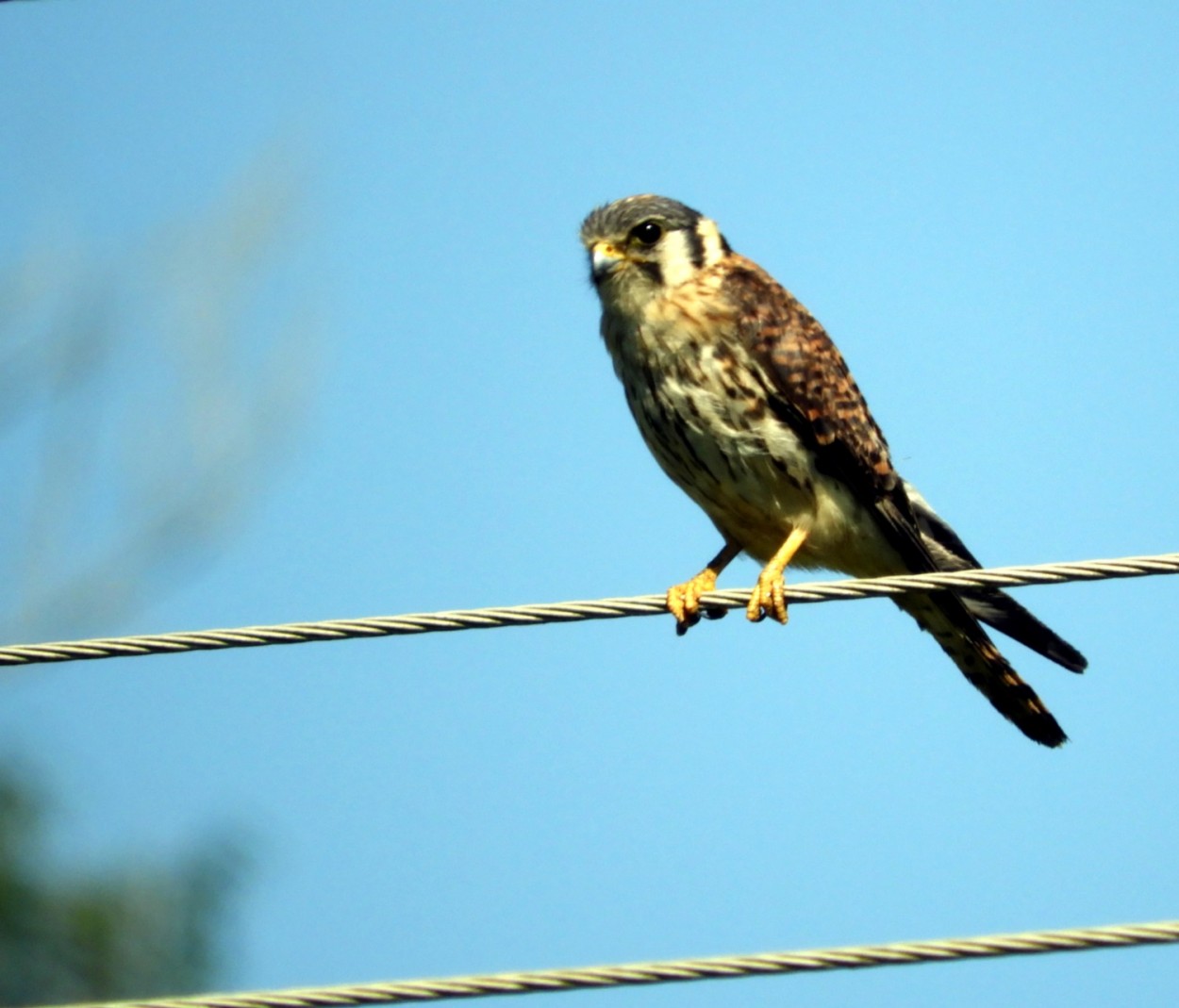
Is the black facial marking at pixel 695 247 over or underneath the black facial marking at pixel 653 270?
over

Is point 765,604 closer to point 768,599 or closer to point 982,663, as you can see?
point 768,599

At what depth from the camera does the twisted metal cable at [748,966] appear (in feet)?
9.03

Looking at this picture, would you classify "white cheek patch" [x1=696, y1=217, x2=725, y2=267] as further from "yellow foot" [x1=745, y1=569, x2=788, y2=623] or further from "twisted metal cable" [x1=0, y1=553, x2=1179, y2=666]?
"twisted metal cable" [x1=0, y1=553, x2=1179, y2=666]

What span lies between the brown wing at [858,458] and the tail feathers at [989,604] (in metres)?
0.08

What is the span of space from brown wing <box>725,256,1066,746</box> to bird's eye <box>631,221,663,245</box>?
0.32m

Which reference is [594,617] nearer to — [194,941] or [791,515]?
[791,515]

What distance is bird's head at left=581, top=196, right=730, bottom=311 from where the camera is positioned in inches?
205

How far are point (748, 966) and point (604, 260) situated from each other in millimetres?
3026

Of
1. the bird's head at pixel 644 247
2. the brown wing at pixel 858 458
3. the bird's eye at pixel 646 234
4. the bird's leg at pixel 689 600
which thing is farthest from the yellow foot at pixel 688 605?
the bird's eye at pixel 646 234

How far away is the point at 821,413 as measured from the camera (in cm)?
500

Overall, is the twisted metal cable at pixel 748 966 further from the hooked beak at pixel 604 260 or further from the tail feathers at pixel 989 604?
the hooked beak at pixel 604 260

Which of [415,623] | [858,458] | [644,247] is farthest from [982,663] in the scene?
[415,623]

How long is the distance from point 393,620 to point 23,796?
27.2ft

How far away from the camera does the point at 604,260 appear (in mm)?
5316
